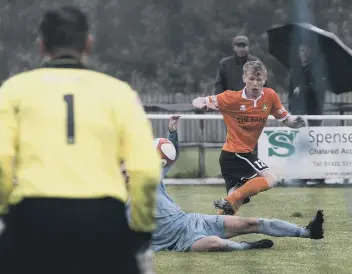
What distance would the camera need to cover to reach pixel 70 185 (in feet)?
13.2

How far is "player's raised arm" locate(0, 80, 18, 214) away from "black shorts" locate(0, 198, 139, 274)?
11 centimetres

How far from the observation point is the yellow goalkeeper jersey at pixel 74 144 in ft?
13.3

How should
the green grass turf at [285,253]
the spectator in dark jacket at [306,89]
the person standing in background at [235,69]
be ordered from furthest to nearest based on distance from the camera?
the spectator in dark jacket at [306,89] < the person standing in background at [235,69] < the green grass turf at [285,253]

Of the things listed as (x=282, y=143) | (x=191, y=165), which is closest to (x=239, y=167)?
(x=282, y=143)

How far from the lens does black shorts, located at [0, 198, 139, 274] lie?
13.1 ft

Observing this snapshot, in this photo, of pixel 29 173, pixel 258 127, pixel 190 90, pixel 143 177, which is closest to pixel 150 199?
pixel 143 177

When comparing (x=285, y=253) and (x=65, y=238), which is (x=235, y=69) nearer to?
(x=285, y=253)

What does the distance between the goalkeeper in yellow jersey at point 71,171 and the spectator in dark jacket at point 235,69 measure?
1076 centimetres

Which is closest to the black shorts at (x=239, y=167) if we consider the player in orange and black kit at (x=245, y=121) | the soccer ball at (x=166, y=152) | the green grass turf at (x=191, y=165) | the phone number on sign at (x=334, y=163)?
the player in orange and black kit at (x=245, y=121)

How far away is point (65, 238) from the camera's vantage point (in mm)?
3996

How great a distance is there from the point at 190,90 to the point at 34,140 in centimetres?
3144

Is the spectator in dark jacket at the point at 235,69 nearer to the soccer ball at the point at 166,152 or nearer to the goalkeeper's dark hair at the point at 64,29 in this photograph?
the soccer ball at the point at 166,152

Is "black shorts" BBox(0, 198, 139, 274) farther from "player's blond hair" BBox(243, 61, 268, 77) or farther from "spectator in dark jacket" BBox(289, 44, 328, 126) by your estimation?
"spectator in dark jacket" BBox(289, 44, 328, 126)

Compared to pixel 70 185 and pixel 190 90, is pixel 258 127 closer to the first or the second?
pixel 70 185
